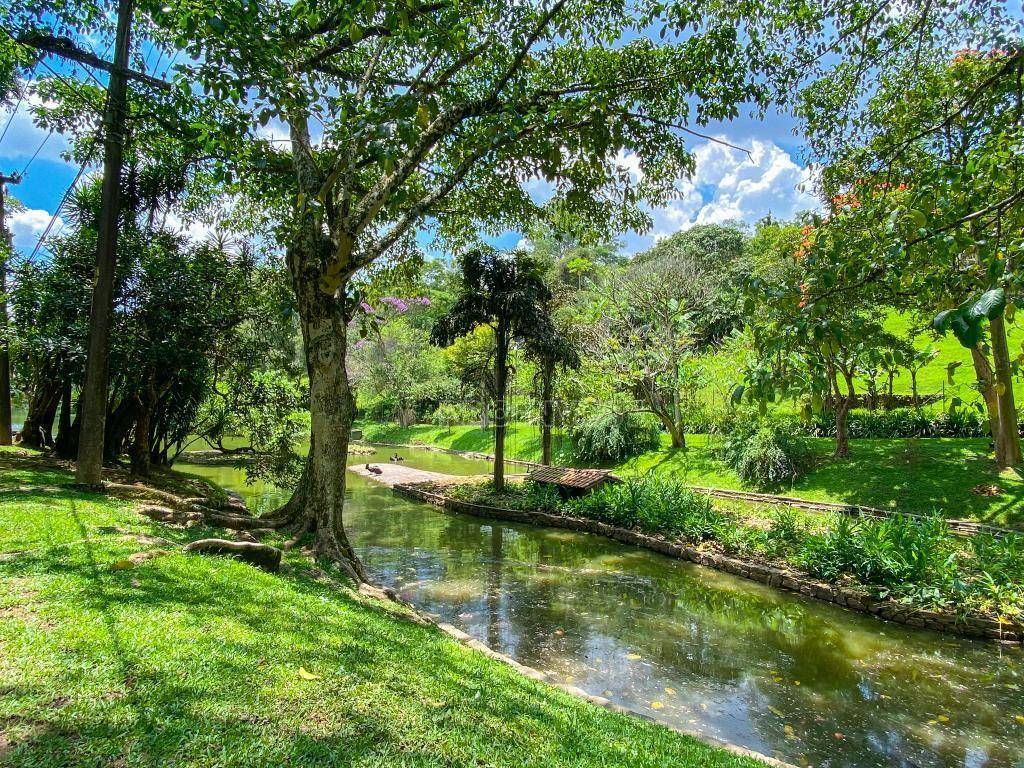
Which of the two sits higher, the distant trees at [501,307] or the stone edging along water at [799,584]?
the distant trees at [501,307]

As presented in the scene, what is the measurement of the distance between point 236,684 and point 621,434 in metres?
18.6

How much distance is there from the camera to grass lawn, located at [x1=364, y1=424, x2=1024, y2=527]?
37.5 ft

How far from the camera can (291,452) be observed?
41.4ft

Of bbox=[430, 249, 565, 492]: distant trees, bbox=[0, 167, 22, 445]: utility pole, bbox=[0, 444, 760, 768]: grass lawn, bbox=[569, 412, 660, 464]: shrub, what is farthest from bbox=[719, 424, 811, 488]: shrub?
bbox=[0, 167, 22, 445]: utility pole

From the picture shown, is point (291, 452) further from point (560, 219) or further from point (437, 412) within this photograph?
point (437, 412)

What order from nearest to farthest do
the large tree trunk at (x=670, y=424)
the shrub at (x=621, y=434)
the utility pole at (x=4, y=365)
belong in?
the utility pole at (x=4, y=365) < the large tree trunk at (x=670, y=424) < the shrub at (x=621, y=434)

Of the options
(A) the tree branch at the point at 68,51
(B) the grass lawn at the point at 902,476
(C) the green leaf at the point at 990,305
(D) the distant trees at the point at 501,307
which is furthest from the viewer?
(D) the distant trees at the point at 501,307

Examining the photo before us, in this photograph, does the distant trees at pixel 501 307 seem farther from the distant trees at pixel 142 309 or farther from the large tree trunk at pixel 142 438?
the large tree trunk at pixel 142 438

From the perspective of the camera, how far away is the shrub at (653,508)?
11.4 meters

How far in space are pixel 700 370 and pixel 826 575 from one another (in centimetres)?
1097

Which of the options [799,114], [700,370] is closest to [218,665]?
[799,114]

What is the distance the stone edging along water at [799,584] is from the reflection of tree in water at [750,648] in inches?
11.9

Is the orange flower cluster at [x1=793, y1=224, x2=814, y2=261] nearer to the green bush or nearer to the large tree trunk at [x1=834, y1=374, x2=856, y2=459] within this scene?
the large tree trunk at [x1=834, y1=374, x2=856, y2=459]

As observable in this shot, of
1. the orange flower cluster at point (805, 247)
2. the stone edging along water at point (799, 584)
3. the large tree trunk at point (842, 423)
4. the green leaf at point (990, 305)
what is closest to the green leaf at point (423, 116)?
the orange flower cluster at point (805, 247)
